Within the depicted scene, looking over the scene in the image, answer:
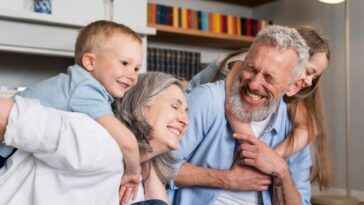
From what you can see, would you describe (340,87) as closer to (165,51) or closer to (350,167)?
(350,167)

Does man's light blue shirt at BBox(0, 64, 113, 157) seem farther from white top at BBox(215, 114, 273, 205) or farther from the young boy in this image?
white top at BBox(215, 114, 273, 205)

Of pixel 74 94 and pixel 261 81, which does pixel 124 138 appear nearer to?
pixel 74 94

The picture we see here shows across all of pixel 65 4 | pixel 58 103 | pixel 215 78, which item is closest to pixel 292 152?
pixel 215 78

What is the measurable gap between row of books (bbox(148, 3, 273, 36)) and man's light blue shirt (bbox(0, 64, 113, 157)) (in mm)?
2684

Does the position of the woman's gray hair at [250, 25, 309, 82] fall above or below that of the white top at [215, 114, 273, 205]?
above

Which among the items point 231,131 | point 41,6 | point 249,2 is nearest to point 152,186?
point 231,131

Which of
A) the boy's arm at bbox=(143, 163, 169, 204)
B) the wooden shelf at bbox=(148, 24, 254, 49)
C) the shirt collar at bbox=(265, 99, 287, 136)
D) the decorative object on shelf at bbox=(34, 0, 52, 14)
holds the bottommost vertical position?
the boy's arm at bbox=(143, 163, 169, 204)

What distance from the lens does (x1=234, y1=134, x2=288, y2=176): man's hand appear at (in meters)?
1.58

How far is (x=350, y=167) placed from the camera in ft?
12.5

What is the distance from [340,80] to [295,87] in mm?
2340

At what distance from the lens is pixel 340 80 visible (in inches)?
156

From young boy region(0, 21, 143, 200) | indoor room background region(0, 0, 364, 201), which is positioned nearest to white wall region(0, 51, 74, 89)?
indoor room background region(0, 0, 364, 201)

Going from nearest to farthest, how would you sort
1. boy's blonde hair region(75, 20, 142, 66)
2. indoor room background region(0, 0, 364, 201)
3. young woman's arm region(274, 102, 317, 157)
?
boy's blonde hair region(75, 20, 142, 66)
young woman's arm region(274, 102, 317, 157)
indoor room background region(0, 0, 364, 201)

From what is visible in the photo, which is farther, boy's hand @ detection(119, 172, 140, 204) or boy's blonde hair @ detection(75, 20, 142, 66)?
boy's blonde hair @ detection(75, 20, 142, 66)
